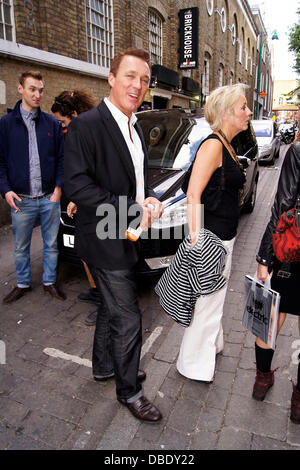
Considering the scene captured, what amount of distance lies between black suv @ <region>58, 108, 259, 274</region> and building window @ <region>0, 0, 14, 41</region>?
346 cm

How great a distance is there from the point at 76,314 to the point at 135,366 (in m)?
1.45

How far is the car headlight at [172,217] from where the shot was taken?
3.40 metres

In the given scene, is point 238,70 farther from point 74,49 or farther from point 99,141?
point 99,141

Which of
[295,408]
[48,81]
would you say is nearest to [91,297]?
[295,408]

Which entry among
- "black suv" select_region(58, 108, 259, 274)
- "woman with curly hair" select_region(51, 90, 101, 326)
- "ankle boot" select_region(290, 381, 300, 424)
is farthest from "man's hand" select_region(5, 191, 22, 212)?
"ankle boot" select_region(290, 381, 300, 424)

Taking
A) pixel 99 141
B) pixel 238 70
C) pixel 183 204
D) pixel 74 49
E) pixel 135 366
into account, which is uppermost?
pixel 238 70

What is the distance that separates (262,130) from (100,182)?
14.0 metres

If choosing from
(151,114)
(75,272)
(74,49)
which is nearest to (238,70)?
(74,49)

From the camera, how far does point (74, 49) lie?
27.6 feet

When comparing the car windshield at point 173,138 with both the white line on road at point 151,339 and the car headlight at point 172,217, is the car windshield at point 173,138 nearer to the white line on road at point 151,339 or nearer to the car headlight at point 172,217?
the car headlight at point 172,217

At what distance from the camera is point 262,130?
47.8 ft

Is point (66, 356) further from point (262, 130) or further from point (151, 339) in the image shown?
point (262, 130)

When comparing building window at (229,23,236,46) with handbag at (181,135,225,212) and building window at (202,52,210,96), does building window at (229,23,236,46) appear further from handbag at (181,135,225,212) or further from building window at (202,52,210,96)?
handbag at (181,135,225,212)


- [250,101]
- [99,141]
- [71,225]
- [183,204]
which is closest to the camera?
[99,141]
